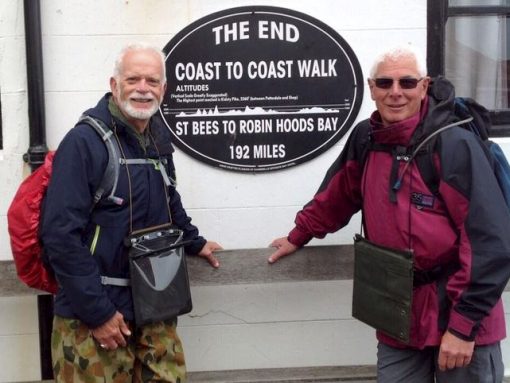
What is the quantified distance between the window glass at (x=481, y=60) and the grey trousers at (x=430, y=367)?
186 centimetres

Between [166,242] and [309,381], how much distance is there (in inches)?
58.5

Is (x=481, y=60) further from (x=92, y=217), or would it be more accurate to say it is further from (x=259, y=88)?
(x=92, y=217)

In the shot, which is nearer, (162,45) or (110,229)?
(110,229)

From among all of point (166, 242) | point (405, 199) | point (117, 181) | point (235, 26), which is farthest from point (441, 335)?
point (235, 26)

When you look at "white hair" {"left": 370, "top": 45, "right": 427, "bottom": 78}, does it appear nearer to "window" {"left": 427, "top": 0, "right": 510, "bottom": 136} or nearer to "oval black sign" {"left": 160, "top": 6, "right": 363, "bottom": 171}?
"oval black sign" {"left": 160, "top": 6, "right": 363, "bottom": 171}

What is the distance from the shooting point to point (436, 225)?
3.00 m

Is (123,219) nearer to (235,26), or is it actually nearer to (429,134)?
(429,134)

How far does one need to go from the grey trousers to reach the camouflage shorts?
877mm

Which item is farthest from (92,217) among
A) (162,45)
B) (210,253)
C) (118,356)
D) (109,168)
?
(162,45)

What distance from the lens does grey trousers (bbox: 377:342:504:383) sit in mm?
3068

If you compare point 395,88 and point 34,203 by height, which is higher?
point 395,88

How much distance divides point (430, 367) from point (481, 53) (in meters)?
2.09

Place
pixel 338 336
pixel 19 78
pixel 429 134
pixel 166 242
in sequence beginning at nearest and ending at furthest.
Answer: pixel 429 134 < pixel 166 242 < pixel 19 78 < pixel 338 336

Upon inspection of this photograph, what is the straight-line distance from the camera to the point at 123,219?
3.08m
